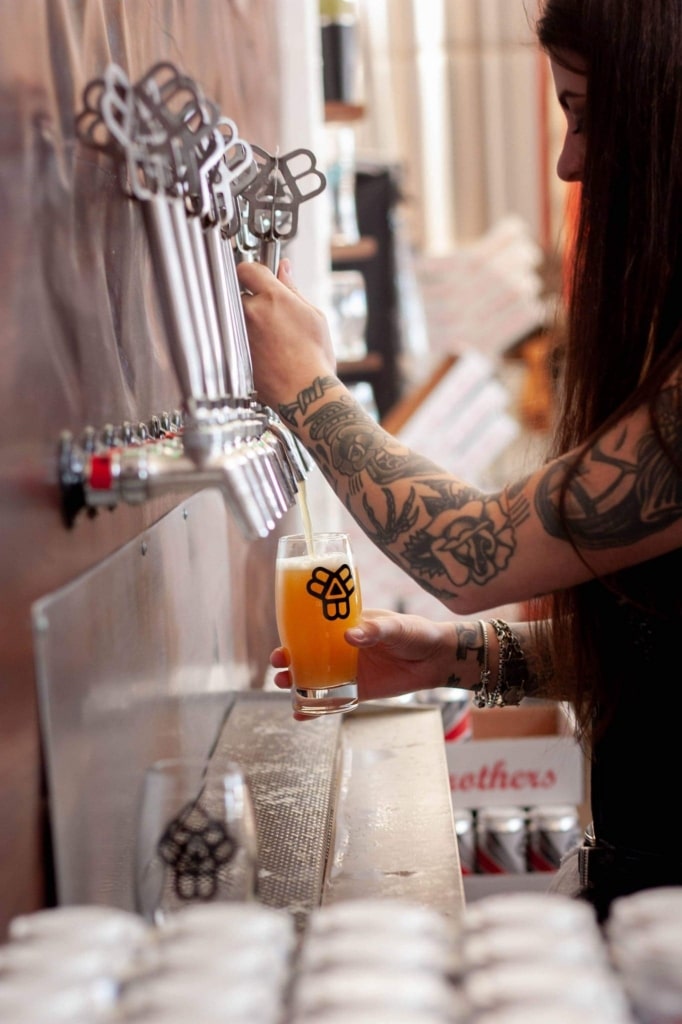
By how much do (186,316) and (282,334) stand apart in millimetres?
280

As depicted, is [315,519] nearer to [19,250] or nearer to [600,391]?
[600,391]

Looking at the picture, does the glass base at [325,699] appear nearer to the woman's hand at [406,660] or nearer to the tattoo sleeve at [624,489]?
the woman's hand at [406,660]

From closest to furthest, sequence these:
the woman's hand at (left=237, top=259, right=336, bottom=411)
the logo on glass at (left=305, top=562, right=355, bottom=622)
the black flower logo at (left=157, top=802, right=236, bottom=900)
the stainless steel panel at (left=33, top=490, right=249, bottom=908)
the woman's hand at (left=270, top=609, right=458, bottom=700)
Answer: the black flower logo at (left=157, top=802, right=236, bottom=900), the stainless steel panel at (left=33, top=490, right=249, bottom=908), the woman's hand at (left=237, top=259, right=336, bottom=411), the logo on glass at (left=305, top=562, right=355, bottom=622), the woman's hand at (left=270, top=609, right=458, bottom=700)

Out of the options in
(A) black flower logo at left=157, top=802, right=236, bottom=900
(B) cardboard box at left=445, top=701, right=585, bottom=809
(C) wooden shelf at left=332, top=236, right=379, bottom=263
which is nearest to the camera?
(A) black flower logo at left=157, top=802, right=236, bottom=900

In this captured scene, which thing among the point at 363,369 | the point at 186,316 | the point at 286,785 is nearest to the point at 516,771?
the point at 286,785

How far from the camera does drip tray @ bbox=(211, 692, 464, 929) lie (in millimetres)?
1313

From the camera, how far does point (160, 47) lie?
162 centimetres

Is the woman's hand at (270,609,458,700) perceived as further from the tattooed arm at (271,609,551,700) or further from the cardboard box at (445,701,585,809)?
the cardboard box at (445,701,585,809)

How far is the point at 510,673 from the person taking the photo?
5.81 ft

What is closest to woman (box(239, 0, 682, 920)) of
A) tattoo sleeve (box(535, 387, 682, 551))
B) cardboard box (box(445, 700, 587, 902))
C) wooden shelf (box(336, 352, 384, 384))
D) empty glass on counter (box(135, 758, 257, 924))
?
tattoo sleeve (box(535, 387, 682, 551))

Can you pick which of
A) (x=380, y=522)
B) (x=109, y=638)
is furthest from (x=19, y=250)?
(x=380, y=522)

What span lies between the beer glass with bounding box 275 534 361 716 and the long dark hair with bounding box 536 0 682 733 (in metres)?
0.30

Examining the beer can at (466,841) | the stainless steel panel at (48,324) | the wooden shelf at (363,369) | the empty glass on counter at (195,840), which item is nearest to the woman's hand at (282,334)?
the stainless steel panel at (48,324)

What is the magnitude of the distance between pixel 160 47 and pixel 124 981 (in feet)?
3.97
